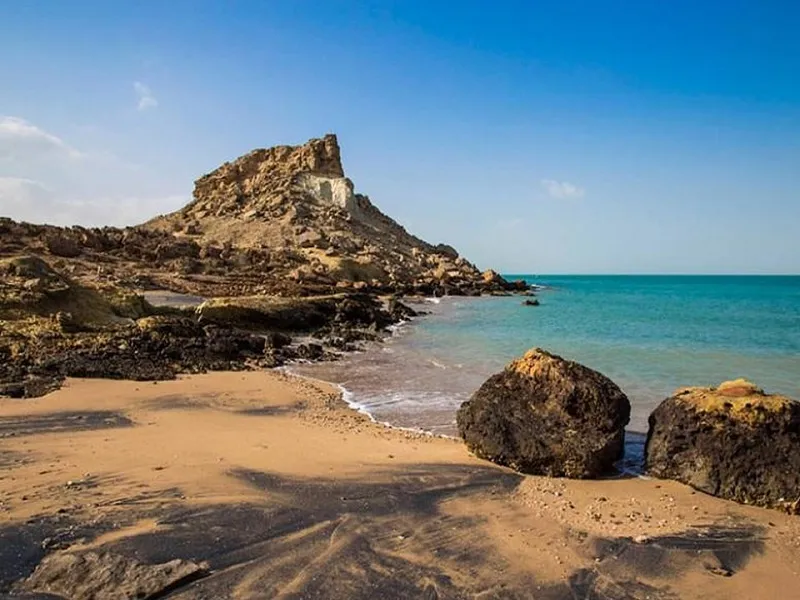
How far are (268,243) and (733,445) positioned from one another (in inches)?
2047

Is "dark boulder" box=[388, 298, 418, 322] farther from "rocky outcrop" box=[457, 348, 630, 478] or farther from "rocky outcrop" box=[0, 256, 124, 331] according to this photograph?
"rocky outcrop" box=[457, 348, 630, 478]

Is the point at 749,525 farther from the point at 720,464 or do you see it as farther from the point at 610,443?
the point at 610,443

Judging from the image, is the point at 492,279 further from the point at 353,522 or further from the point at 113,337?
the point at 353,522

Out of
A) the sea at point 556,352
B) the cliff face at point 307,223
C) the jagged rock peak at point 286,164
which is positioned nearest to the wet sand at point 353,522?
the sea at point 556,352

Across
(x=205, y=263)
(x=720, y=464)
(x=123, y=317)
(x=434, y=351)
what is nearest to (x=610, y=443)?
(x=720, y=464)

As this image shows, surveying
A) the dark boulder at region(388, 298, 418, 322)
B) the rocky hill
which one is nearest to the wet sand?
the dark boulder at region(388, 298, 418, 322)

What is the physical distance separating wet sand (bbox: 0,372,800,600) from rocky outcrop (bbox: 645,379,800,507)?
0.89ft

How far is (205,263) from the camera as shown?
125 ft

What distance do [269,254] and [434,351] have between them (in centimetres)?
2990

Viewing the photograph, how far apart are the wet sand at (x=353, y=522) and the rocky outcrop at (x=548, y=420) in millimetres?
325

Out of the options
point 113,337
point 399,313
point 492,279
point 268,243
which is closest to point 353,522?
point 113,337

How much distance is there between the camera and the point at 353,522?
18.0 ft

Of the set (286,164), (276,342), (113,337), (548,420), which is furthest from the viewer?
(286,164)

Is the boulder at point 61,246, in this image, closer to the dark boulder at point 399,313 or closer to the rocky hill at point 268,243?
the rocky hill at point 268,243
